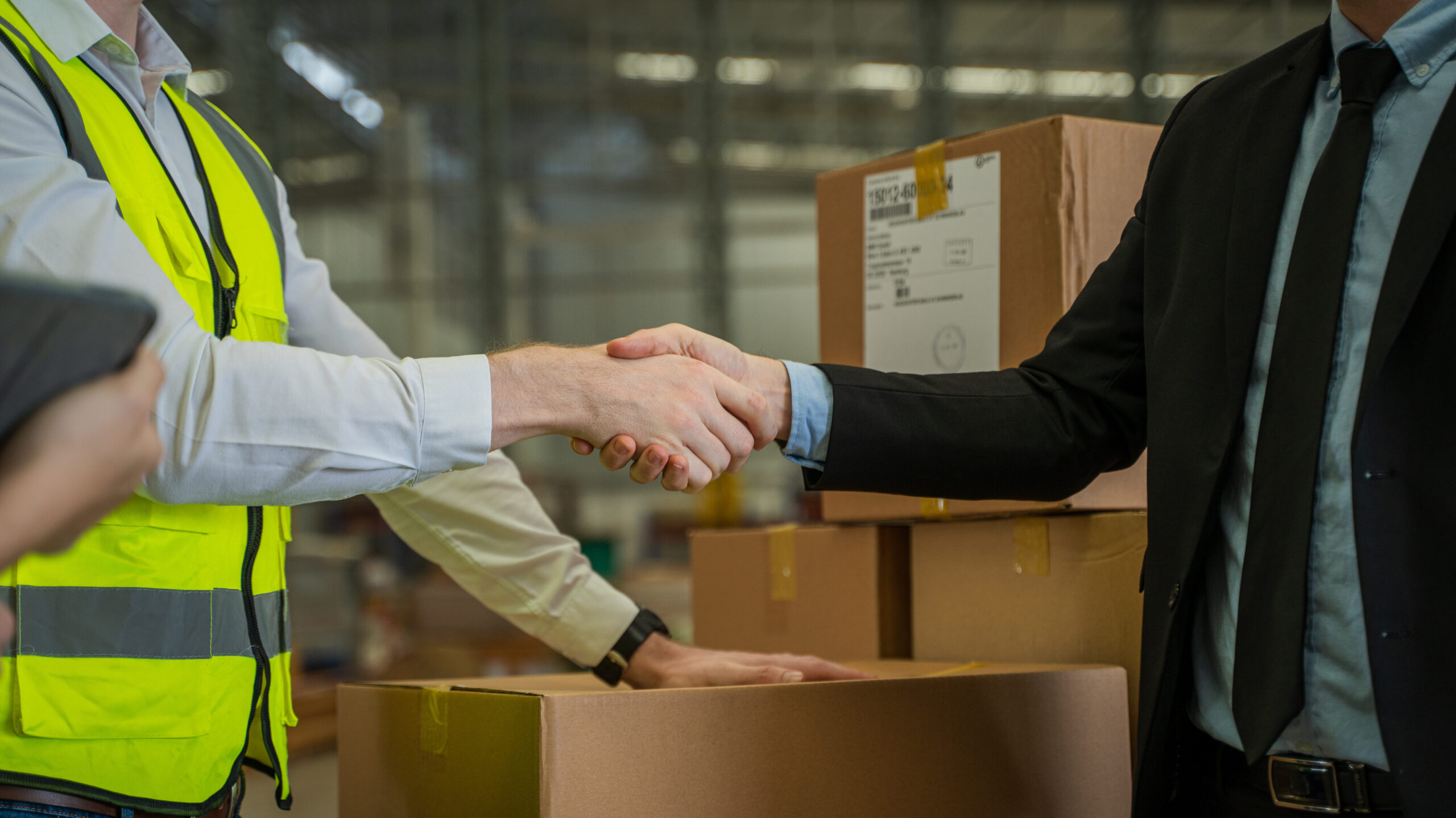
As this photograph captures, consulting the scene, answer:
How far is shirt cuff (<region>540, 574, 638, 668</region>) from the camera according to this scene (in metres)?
1.54

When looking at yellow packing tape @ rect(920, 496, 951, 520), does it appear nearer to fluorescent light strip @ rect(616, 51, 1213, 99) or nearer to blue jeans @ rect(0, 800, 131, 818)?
blue jeans @ rect(0, 800, 131, 818)

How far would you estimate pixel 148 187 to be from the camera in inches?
44.1

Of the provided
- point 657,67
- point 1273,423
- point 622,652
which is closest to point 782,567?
point 622,652

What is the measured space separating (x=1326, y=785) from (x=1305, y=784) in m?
0.02

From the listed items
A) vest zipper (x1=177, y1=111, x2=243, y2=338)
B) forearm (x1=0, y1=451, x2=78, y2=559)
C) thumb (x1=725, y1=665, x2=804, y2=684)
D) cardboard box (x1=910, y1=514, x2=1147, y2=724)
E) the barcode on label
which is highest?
the barcode on label

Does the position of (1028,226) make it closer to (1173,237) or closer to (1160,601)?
(1173,237)

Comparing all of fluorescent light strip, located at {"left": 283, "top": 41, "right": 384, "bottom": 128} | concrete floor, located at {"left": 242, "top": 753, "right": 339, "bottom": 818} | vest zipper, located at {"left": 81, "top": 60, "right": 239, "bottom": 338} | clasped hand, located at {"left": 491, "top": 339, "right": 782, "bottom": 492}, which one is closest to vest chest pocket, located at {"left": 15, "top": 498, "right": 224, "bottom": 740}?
vest zipper, located at {"left": 81, "top": 60, "right": 239, "bottom": 338}

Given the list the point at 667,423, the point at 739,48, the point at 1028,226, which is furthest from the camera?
the point at 739,48

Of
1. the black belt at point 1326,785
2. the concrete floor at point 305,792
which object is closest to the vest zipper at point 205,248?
the black belt at point 1326,785

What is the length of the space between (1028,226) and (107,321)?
1266 mm

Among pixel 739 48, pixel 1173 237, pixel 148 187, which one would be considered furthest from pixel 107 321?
pixel 739 48

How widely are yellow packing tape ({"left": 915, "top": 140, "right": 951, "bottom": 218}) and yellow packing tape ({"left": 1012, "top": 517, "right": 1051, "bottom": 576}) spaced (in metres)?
0.46

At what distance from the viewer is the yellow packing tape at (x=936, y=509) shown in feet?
5.17

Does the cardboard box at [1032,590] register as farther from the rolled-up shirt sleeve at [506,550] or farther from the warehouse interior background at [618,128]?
the warehouse interior background at [618,128]
